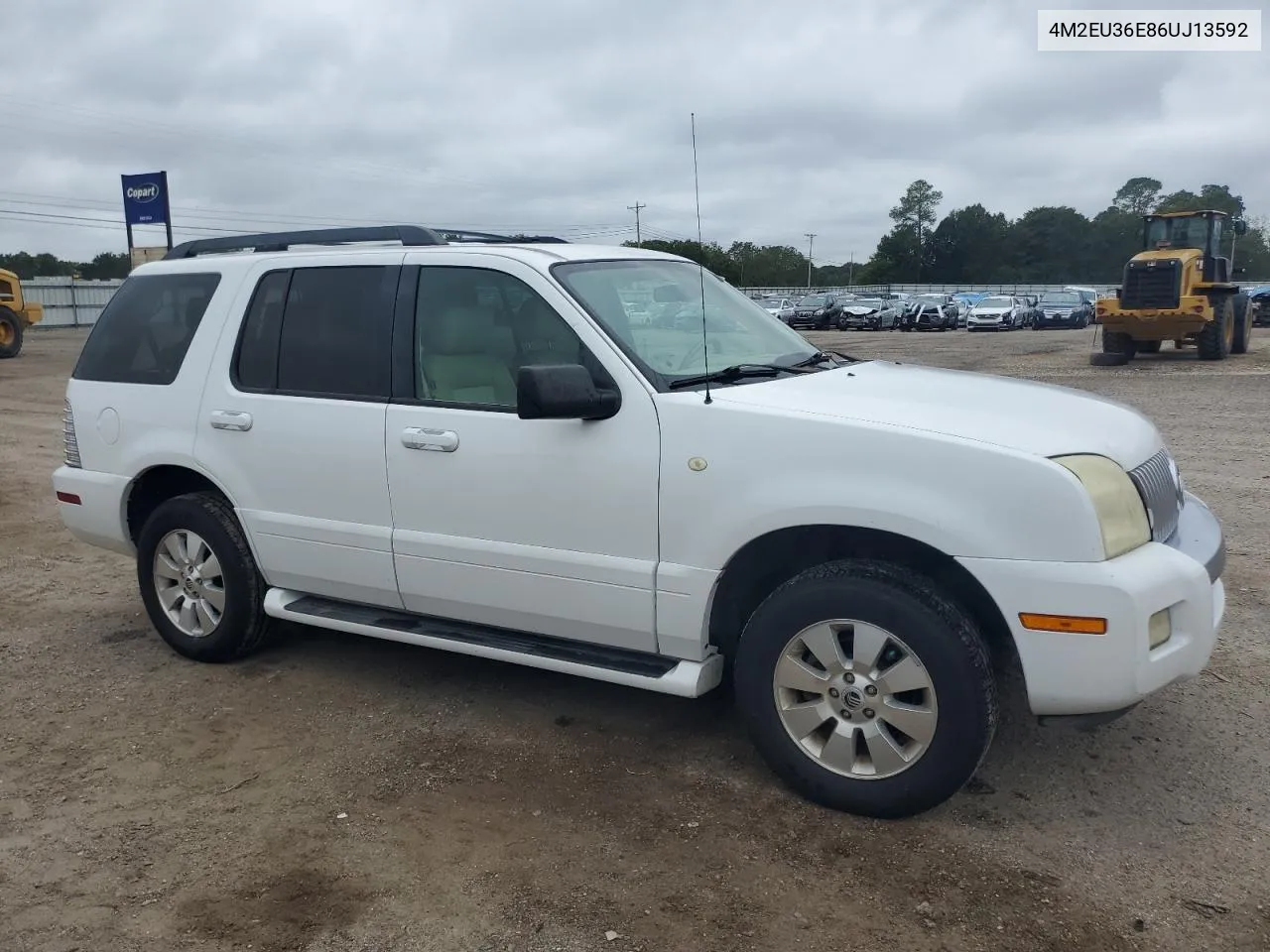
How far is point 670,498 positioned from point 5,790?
2.67 metres

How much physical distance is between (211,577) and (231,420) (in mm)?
778

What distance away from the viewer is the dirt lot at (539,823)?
3.07m

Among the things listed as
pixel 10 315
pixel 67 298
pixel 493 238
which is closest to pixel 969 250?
pixel 67 298

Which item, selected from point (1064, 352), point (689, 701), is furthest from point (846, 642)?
point (1064, 352)

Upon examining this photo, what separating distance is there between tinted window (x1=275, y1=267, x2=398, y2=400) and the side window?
189mm

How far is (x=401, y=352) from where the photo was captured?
4453 millimetres

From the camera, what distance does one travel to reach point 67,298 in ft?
156

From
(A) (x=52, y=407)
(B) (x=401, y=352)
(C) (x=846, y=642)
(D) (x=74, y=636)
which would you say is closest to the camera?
(C) (x=846, y=642)

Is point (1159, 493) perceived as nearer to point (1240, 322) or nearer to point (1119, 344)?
point (1119, 344)

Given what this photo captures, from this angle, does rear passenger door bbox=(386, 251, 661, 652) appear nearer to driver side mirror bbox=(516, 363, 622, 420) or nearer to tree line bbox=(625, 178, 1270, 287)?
driver side mirror bbox=(516, 363, 622, 420)

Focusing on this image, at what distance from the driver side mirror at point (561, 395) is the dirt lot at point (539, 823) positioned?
1.34m

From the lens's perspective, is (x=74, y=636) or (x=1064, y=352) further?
(x=1064, y=352)

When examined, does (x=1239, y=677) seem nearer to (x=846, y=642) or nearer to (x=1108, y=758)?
(x=1108, y=758)

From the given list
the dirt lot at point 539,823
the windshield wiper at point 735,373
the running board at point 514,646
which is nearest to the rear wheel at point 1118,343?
the dirt lot at point 539,823
